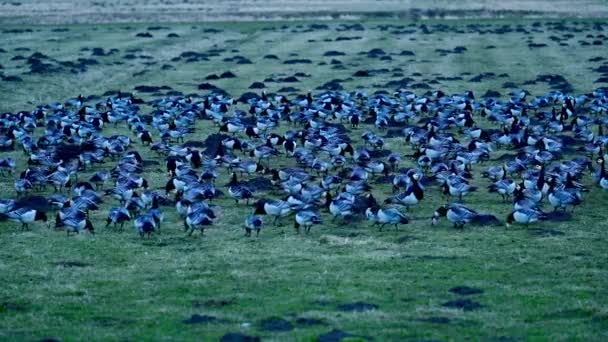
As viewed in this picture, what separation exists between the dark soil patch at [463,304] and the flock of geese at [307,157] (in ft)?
21.8

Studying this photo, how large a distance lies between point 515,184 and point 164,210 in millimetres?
10384

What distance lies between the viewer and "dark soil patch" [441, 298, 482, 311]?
61.4 ft

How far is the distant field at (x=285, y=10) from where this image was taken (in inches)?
4326

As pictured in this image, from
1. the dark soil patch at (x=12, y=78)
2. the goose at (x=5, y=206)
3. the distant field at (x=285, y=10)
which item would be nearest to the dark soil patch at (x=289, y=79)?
the dark soil patch at (x=12, y=78)

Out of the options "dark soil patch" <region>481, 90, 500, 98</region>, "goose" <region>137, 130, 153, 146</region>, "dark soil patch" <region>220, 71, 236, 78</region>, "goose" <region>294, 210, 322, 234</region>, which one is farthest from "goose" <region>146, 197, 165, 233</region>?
"dark soil patch" <region>220, 71, 236, 78</region>

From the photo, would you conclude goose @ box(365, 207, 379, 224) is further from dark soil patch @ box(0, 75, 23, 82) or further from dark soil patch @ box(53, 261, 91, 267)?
dark soil patch @ box(0, 75, 23, 82)

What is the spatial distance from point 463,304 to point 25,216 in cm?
1261

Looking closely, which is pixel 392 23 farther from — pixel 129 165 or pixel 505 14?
pixel 129 165

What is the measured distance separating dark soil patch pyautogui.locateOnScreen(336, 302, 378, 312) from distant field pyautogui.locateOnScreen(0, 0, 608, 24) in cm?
9147

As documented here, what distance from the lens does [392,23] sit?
102 meters

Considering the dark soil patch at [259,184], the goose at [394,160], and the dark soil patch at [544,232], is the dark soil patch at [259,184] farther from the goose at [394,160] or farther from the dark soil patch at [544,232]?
the dark soil patch at [544,232]

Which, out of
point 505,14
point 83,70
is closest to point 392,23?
point 505,14

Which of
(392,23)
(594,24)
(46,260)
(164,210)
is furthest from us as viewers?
(392,23)

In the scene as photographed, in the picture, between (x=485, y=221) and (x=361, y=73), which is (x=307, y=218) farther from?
(x=361, y=73)
